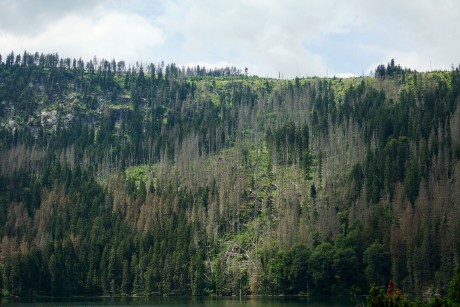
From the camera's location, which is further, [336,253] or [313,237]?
[313,237]

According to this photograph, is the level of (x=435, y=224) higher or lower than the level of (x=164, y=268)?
higher

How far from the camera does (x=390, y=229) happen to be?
182 m

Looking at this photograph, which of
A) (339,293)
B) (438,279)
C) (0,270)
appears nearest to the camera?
(438,279)

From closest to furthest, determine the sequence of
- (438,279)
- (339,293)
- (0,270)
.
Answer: (438,279)
(339,293)
(0,270)

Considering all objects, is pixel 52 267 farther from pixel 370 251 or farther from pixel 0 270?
pixel 370 251

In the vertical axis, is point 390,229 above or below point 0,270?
above

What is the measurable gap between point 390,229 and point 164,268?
67.5 meters

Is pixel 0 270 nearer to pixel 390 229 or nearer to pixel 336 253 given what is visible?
pixel 336 253

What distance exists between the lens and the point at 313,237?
191500 millimetres

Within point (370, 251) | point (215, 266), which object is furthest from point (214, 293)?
point (370, 251)

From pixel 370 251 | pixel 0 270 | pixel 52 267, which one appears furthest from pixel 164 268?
pixel 370 251

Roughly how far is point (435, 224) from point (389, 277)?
19190 millimetres

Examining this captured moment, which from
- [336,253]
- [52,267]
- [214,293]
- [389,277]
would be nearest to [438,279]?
[389,277]

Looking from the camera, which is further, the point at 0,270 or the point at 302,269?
the point at 0,270
